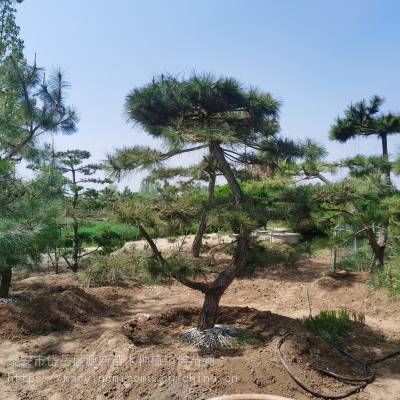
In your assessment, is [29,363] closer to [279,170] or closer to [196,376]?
[196,376]

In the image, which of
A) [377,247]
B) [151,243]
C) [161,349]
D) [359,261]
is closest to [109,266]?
[151,243]

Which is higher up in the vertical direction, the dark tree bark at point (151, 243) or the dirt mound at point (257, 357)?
the dark tree bark at point (151, 243)

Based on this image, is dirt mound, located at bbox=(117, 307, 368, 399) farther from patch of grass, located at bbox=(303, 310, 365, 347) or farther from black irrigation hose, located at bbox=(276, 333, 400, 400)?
patch of grass, located at bbox=(303, 310, 365, 347)

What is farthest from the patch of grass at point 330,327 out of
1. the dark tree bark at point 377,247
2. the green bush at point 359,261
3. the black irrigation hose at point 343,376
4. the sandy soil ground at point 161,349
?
the green bush at point 359,261

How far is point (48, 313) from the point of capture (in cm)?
512

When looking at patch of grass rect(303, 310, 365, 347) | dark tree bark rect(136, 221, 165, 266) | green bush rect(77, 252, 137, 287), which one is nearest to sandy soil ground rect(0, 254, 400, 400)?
patch of grass rect(303, 310, 365, 347)

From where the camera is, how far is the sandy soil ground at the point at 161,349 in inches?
127

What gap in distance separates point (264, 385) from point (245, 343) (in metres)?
0.84

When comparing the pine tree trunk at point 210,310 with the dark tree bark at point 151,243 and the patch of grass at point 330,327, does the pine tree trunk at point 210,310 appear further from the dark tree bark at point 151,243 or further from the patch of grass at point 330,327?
the patch of grass at point 330,327

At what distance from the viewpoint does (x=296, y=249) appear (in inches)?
178

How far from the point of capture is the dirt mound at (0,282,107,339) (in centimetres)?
475

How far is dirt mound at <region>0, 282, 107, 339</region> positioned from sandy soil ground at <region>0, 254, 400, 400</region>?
0.04 feet

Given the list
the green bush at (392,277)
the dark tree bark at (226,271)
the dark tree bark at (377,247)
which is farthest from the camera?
the dark tree bark at (377,247)

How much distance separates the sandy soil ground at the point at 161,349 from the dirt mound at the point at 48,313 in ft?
0.04
